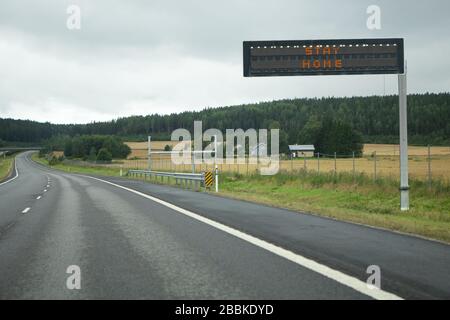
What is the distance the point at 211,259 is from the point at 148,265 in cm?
98

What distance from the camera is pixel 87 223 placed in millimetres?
13703

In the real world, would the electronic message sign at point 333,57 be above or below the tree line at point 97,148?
above

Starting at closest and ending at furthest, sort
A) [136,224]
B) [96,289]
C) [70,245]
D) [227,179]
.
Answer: [96,289] < [70,245] < [136,224] < [227,179]

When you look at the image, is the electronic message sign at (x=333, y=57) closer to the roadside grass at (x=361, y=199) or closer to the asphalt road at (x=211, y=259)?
the roadside grass at (x=361, y=199)

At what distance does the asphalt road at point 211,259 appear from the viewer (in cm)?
614

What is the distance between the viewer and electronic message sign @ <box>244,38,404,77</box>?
1748cm

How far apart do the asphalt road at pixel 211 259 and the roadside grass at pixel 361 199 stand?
4.60 feet

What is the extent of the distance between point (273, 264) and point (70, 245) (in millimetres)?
4159

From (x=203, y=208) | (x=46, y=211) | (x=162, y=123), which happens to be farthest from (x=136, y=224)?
(x=162, y=123)

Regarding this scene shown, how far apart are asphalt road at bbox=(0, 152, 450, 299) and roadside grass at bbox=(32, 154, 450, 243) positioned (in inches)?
55.2

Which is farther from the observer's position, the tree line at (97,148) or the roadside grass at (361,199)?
the tree line at (97,148)

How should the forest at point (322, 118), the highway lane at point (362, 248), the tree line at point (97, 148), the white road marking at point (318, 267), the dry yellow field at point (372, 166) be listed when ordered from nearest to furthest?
the white road marking at point (318, 267) → the highway lane at point (362, 248) → the dry yellow field at point (372, 166) → the tree line at point (97, 148) → the forest at point (322, 118)

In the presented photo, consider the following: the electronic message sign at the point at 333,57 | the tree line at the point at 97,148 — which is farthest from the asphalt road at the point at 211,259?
the tree line at the point at 97,148
